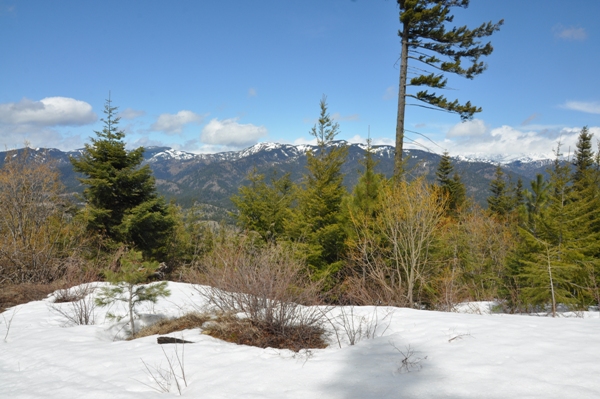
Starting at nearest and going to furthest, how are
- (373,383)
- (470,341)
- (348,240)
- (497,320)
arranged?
(373,383) → (470,341) → (497,320) → (348,240)

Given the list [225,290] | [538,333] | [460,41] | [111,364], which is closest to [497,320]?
[538,333]

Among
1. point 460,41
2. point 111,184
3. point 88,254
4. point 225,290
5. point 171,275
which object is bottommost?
point 171,275

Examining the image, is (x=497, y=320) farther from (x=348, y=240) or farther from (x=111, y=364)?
(x=348, y=240)

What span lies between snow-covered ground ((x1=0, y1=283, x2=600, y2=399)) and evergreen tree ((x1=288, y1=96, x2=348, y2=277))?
8.00 meters

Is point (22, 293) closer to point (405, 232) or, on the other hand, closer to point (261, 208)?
point (261, 208)

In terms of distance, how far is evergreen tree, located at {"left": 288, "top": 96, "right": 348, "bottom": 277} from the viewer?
43.5ft

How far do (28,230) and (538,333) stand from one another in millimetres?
18164

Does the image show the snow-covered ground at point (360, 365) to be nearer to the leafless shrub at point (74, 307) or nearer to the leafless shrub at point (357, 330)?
the leafless shrub at point (357, 330)

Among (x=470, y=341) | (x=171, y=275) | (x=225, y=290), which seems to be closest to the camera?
(x=470, y=341)

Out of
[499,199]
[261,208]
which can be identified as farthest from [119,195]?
[499,199]

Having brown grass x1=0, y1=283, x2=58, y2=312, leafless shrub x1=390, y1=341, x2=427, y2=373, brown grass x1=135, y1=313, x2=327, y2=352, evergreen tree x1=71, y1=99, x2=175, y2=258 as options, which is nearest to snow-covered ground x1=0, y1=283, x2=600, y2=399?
leafless shrub x1=390, y1=341, x2=427, y2=373

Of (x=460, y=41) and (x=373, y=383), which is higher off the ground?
(x=460, y=41)

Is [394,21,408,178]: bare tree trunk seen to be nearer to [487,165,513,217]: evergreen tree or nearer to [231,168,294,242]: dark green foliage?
[231,168,294,242]: dark green foliage

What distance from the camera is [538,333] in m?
4.12
